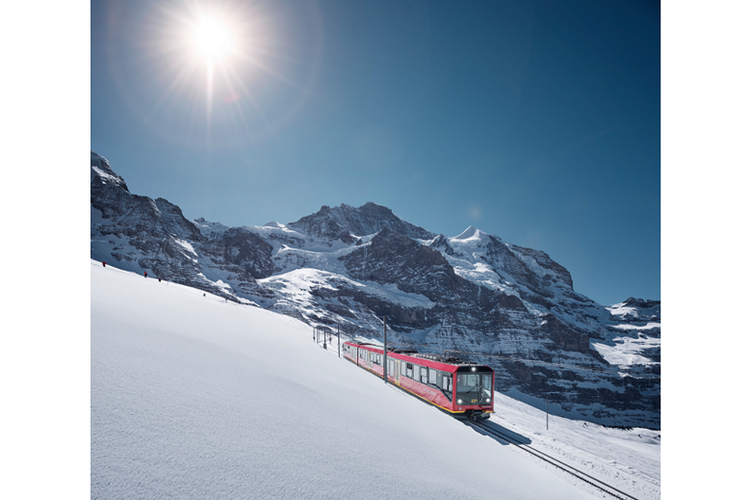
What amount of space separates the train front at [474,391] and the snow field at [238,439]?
10324 mm

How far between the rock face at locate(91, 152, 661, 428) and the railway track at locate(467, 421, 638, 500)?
8653 centimetres

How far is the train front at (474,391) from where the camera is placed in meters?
16.9

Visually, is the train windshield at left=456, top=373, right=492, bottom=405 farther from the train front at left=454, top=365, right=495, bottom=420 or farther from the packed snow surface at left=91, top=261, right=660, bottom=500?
the packed snow surface at left=91, top=261, right=660, bottom=500

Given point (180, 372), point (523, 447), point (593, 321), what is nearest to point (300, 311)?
point (523, 447)

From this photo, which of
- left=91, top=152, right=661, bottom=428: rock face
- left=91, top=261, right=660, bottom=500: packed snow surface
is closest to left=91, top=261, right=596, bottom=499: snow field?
left=91, top=261, right=660, bottom=500: packed snow surface

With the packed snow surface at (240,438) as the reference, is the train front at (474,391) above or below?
below

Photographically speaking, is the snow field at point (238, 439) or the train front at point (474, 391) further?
the train front at point (474, 391)

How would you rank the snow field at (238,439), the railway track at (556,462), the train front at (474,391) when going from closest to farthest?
the snow field at (238,439) → the railway track at (556,462) → the train front at (474,391)

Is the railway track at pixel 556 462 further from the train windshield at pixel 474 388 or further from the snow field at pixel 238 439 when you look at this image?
the snow field at pixel 238 439

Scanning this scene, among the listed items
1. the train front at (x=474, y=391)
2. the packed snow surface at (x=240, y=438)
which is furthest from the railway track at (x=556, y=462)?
the packed snow surface at (x=240, y=438)

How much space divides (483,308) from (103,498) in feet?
584

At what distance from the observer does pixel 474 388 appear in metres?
17.2

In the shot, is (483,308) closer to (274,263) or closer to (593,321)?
(593,321)

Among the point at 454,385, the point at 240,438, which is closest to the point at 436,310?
the point at 454,385
